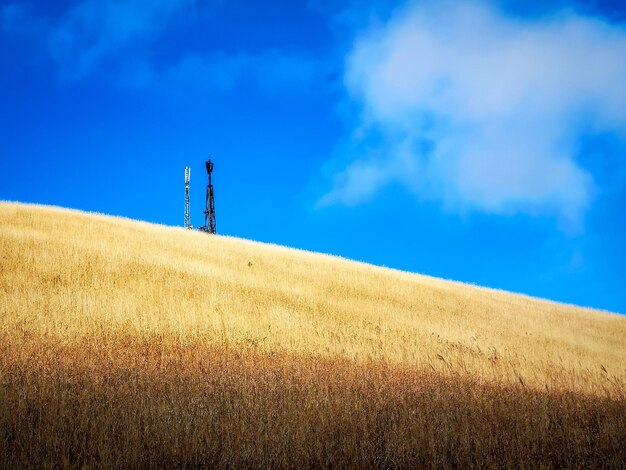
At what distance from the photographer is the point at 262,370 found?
8570 millimetres

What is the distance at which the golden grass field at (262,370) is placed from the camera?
500 cm

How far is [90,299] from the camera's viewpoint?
12.9 meters

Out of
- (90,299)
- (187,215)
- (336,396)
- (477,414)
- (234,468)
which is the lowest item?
(234,468)

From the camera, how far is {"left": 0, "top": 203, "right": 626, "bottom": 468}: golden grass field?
5.00 m

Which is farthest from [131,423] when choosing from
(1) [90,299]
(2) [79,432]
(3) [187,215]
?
(3) [187,215]

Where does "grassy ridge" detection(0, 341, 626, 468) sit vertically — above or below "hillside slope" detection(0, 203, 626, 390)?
below

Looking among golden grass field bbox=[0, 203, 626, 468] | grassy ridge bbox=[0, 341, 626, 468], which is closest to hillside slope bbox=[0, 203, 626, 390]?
golden grass field bbox=[0, 203, 626, 468]

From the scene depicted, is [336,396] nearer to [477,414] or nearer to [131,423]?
[477,414]

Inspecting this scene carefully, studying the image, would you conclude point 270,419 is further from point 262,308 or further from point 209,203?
point 209,203

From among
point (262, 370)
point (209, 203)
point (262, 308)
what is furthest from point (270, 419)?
point (209, 203)

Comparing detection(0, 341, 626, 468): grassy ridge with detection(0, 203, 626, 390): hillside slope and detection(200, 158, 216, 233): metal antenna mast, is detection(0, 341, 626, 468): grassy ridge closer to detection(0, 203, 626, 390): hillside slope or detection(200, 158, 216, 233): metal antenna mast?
detection(0, 203, 626, 390): hillside slope

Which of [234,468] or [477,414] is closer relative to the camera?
[234,468]

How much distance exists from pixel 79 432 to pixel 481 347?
41.0 feet

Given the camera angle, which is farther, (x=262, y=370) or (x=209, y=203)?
(x=209, y=203)
